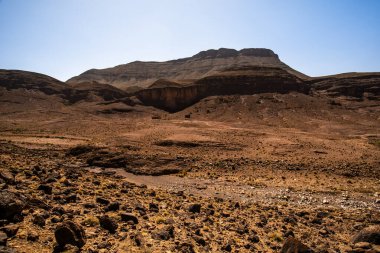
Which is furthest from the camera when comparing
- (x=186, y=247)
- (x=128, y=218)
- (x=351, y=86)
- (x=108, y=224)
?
(x=351, y=86)

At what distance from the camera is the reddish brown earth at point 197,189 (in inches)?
335

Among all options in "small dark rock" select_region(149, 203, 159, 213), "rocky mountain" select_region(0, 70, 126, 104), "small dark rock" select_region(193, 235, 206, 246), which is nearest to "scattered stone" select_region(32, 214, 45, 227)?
"small dark rock" select_region(193, 235, 206, 246)

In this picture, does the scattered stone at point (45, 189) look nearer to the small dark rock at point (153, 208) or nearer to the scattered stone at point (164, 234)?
the small dark rock at point (153, 208)

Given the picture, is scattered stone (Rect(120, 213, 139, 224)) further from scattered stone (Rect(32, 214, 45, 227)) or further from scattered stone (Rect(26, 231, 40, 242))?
scattered stone (Rect(26, 231, 40, 242))

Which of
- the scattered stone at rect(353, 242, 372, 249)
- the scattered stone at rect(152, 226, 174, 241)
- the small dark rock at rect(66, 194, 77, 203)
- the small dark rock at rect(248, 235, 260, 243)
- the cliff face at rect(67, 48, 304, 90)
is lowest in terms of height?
the scattered stone at rect(353, 242, 372, 249)

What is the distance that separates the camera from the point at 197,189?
67.7 ft

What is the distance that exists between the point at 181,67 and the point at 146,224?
168764 mm

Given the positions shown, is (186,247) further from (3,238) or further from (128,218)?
(3,238)

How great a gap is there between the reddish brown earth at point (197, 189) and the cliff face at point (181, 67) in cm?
9667

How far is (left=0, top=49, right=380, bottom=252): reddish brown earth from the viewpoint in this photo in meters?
8.51

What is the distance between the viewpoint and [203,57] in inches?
7279

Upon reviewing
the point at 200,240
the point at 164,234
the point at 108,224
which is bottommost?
the point at 200,240

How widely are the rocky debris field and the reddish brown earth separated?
38mm

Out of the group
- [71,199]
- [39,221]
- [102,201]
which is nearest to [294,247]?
[102,201]
